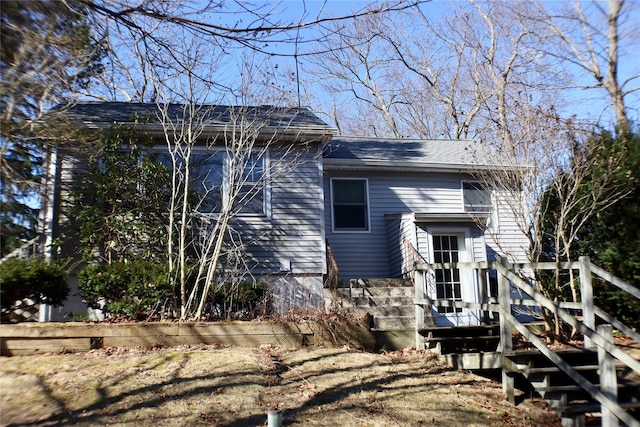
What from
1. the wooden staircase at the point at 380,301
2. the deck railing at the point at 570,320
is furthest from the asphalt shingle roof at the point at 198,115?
the deck railing at the point at 570,320

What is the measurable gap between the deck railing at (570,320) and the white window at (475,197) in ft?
18.1

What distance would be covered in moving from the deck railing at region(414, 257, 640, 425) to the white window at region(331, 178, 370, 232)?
4.28 m

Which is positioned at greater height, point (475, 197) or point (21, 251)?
point (475, 197)

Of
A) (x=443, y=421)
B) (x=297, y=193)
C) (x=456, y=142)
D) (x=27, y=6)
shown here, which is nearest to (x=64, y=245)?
(x=297, y=193)

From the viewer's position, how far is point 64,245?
10.9 metres

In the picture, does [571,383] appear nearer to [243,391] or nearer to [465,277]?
[243,391]

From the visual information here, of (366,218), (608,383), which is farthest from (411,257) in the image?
(608,383)

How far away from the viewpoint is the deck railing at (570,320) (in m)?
5.43

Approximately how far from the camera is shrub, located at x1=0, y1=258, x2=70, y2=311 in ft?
25.3

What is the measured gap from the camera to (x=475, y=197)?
579 inches

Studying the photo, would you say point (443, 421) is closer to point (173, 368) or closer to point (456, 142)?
point (173, 368)

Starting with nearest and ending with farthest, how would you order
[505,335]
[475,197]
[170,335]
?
[505,335], [170,335], [475,197]

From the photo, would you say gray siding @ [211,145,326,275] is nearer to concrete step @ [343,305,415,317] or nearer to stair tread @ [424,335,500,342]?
concrete step @ [343,305,415,317]

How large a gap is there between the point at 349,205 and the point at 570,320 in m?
8.23
